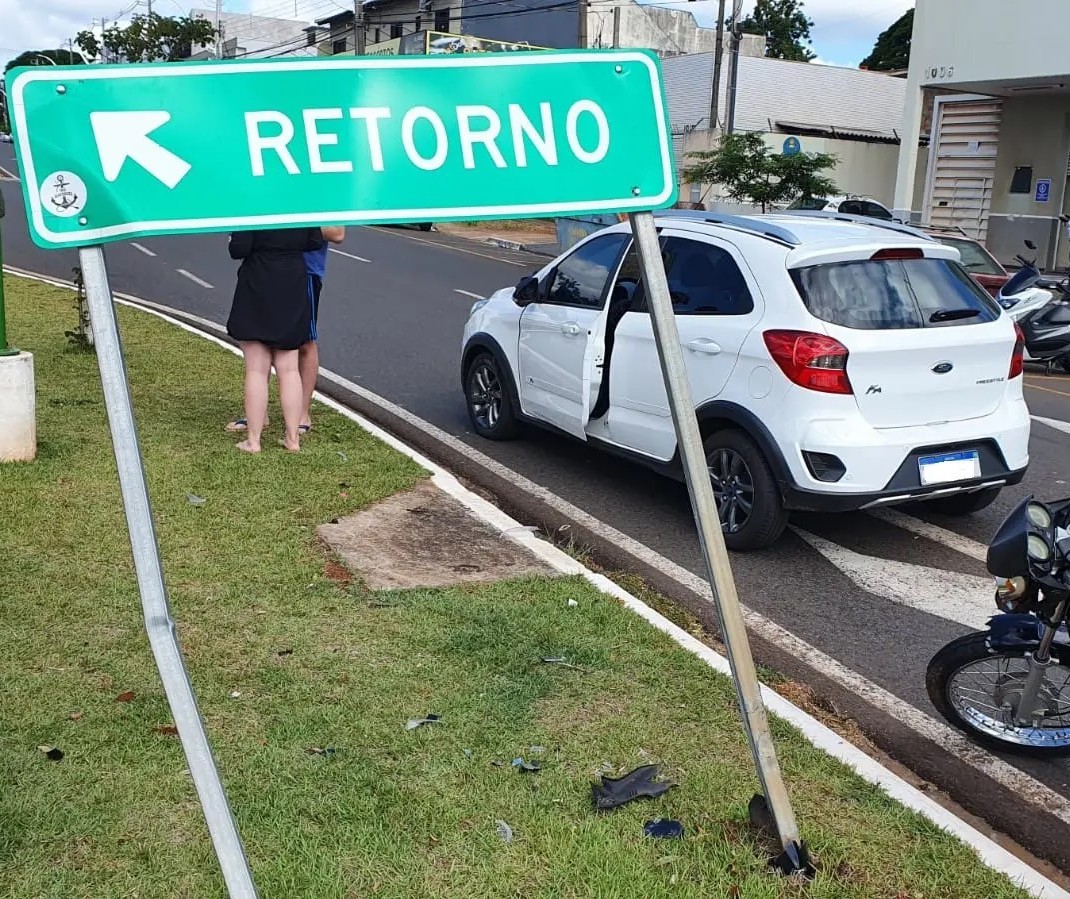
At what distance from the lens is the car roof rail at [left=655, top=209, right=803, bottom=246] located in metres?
6.21

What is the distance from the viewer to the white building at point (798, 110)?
37.0m

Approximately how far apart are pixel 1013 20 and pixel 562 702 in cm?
2185

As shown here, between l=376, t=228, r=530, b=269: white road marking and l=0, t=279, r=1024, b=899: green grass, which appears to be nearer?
l=0, t=279, r=1024, b=899: green grass

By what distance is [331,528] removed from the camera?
5.96 meters

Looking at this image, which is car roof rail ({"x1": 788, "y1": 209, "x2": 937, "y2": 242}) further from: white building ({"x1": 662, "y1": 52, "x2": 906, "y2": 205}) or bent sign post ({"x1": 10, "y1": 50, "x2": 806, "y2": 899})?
white building ({"x1": 662, "y1": 52, "x2": 906, "y2": 205})

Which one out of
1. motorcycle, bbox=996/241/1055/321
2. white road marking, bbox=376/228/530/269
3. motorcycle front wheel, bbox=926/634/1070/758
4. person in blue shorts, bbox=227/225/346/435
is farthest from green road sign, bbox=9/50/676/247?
A: white road marking, bbox=376/228/530/269

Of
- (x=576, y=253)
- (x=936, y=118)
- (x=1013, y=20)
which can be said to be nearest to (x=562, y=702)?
(x=576, y=253)

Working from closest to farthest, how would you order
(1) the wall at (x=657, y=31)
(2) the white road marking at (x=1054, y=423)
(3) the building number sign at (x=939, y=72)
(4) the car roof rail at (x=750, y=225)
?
(4) the car roof rail at (x=750, y=225) < (2) the white road marking at (x=1054, y=423) < (3) the building number sign at (x=939, y=72) < (1) the wall at (x=657, y=31)

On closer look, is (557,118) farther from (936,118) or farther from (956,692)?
(936,118)

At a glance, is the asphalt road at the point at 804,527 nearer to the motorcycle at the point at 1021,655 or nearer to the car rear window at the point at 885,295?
the motorcycle at the point at 1021,655

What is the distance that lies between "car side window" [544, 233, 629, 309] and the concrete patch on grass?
5.52 feet

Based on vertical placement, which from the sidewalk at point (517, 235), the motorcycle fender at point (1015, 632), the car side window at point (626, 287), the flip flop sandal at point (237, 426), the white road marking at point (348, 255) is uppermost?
the car side window at point (626, 287)

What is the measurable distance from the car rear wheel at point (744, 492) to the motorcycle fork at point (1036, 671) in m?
2.19

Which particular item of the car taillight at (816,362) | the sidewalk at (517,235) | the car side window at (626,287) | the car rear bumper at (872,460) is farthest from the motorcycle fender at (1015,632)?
the sidewalk at (517,235)
